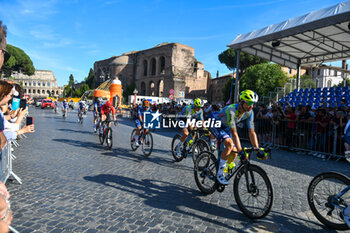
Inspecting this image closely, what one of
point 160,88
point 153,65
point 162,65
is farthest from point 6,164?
point 153,65

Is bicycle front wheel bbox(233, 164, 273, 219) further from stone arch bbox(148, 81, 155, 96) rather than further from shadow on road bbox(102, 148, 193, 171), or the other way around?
stone arch bbox(148, 81, 155, 96)

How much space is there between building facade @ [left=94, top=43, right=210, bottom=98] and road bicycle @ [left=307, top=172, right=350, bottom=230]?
52702 millimetres

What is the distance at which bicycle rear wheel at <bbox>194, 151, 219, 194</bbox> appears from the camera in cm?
433

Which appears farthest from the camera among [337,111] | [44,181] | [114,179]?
[337,111]

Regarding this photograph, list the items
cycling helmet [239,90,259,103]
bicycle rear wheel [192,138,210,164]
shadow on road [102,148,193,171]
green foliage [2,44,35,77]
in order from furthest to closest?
green foliage [2,44,35,77] < shadow on road [102,148,193,171] < bicycle rear wheel [192,138,210,164] < cycling helmet [239,90,259,103]

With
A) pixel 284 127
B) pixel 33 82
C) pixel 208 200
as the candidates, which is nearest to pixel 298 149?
pixel 284 127

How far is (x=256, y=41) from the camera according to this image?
1422 cm

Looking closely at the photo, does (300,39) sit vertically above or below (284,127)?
above

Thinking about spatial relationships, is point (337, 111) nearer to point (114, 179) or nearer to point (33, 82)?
point (114, 179)

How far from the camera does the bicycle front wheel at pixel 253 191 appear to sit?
3379 millimetres

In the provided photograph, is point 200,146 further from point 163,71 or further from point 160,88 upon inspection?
point 160,88

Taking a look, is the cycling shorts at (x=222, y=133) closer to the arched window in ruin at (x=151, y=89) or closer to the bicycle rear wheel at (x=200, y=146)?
the bicycle rear wheel at (x=200, y=146)

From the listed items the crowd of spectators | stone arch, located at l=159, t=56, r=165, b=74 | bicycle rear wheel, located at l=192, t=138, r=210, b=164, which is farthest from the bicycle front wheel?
stone arch, located at l=159, t=56, r=165, b=74

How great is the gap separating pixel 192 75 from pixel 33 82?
11048 centimetres
